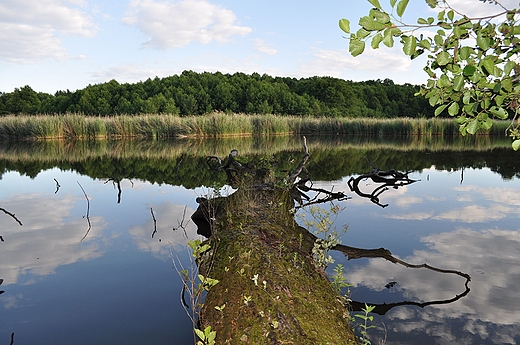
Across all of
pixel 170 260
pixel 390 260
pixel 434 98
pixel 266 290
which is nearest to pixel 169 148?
pixel 170 260

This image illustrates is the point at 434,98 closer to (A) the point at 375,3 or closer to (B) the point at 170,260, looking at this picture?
(A) the point at 375,3

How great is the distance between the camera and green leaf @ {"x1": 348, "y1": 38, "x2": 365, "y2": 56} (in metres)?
1.37

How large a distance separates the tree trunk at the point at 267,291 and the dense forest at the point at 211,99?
49.8 m

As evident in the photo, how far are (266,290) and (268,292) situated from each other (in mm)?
32

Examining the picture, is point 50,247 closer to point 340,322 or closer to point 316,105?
point 340,322

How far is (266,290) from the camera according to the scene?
2.55m

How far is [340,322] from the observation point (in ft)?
8.23

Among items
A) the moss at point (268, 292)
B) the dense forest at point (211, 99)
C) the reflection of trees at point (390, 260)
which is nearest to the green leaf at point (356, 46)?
the moss at point (268, 292)

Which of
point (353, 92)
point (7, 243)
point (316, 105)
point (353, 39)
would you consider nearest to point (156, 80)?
point (316, 105)

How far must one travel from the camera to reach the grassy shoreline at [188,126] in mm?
24484

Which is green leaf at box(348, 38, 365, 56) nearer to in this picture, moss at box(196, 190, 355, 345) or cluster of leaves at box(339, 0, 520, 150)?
cluster of leaves at box(339, 0, 520, 150)

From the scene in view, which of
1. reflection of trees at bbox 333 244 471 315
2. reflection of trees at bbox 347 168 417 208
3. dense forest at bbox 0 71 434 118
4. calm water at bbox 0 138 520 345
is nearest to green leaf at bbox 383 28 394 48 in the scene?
calm water at bbox 0 138 520 345

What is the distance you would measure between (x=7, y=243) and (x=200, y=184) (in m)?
4.27

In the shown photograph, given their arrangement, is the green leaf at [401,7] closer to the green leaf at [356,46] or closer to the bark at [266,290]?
the green leaf at [356,46]
